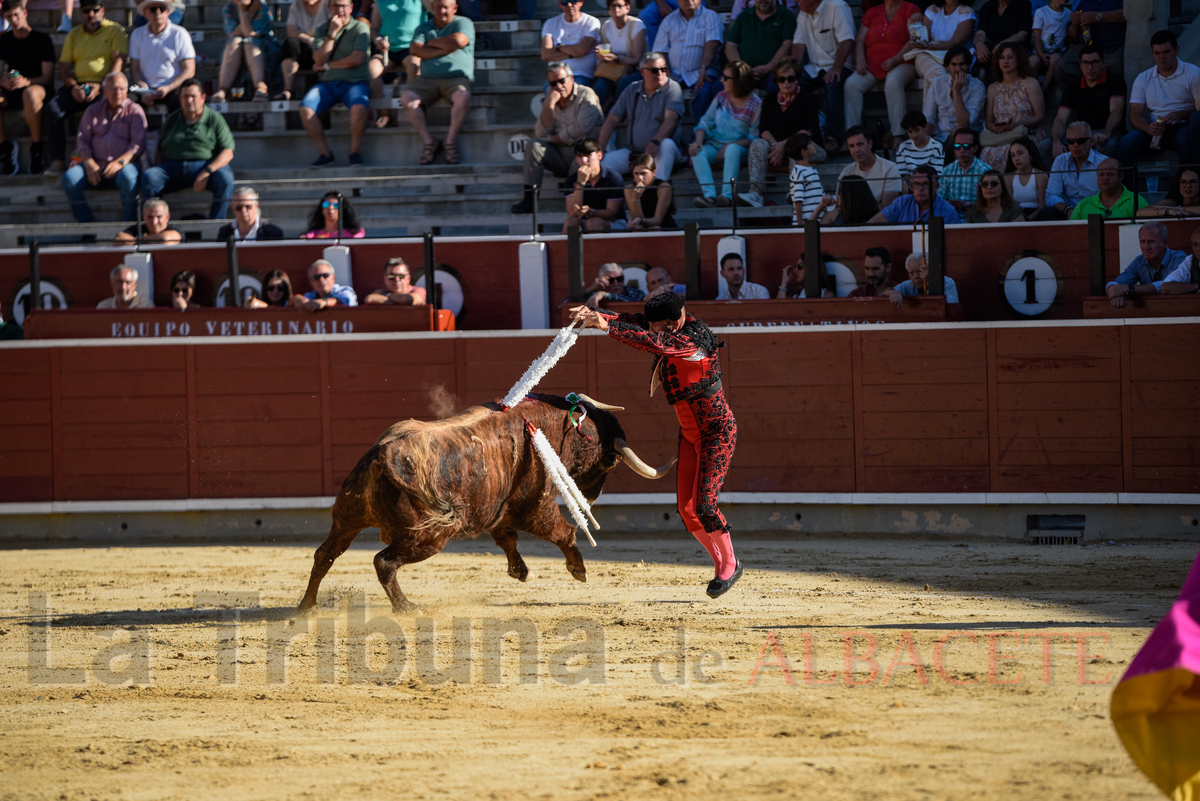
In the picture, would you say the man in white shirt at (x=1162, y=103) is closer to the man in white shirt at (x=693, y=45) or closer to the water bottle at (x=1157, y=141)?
the water bottle at (x=1157, y=141)

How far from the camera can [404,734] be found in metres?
3.41

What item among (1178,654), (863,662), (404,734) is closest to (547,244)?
(863,662)

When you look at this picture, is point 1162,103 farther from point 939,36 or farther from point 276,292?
point 276,292

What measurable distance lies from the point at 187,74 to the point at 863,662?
834 cm

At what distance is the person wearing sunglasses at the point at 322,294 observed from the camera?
8.06 m

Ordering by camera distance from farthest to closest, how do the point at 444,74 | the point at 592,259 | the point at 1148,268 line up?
the point at 444,74
the point at 592,259
the point at 1148,268

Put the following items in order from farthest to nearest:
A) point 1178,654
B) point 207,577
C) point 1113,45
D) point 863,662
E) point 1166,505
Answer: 1. point 1113,45
2. point 1166,505
3. point 207,577
4. point 863,662
5. point 1178,654

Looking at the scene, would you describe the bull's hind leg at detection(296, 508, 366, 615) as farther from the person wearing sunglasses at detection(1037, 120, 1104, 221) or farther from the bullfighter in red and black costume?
the person wearing sunglasses at detection(1037, 120, 1104, 221)

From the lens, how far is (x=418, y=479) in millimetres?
4926

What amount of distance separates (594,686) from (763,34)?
6689 millimetres

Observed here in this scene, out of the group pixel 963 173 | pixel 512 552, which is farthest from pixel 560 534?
pixel 963 173

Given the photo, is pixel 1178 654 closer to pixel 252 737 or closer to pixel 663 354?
pixel 252 737

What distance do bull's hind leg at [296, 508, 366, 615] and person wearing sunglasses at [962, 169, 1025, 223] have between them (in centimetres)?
461

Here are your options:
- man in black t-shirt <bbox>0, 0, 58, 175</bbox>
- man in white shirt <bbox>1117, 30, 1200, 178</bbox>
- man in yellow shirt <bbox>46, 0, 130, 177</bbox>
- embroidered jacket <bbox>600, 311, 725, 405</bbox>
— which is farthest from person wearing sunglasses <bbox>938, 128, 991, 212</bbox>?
man in black t-shirt <bbox>0, 0, 58, 175</bbox>
